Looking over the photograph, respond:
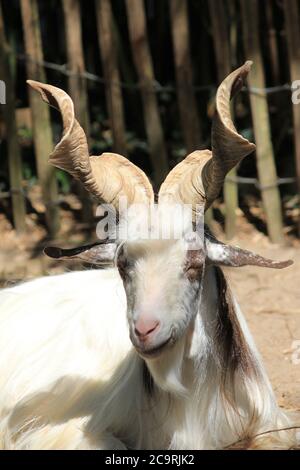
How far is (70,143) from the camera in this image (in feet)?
12.6

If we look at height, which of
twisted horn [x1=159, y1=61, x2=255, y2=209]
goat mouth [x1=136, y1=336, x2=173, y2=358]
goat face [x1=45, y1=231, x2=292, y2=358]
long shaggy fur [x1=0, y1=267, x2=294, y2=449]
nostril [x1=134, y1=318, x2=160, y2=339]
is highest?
twisted horn [x1=159, y1=61, x2=255, y2=209]

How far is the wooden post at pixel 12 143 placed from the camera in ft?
26.3

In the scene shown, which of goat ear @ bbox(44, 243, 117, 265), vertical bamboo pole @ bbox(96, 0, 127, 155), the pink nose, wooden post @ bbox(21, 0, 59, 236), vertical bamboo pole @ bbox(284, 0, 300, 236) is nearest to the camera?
the pink nose

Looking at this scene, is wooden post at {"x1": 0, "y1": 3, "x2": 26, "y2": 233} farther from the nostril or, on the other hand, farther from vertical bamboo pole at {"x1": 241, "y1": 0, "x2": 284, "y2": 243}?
the nostril

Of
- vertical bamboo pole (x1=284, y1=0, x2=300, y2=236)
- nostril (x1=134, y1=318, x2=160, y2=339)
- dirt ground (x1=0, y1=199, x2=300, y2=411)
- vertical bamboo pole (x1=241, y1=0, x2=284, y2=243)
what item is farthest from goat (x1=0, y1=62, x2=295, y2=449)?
vertical bamboo pole (x1=284, y1=0, x2=300, y2=236)

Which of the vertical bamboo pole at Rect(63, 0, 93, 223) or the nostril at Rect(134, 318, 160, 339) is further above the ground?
the vertical bamboo pole at Rect(63, 0, 93, 223)

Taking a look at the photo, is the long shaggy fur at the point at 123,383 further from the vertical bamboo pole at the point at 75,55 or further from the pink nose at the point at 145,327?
the vertical bamboo pole at the point at 75,55

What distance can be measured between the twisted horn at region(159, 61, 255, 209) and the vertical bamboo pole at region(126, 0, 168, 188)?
3687 millimetres

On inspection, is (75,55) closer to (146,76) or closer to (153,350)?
(146,76)

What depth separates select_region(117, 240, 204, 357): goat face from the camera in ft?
12.0

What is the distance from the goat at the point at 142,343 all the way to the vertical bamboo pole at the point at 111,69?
307 centimetres

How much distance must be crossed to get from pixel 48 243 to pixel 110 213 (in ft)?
13.5
